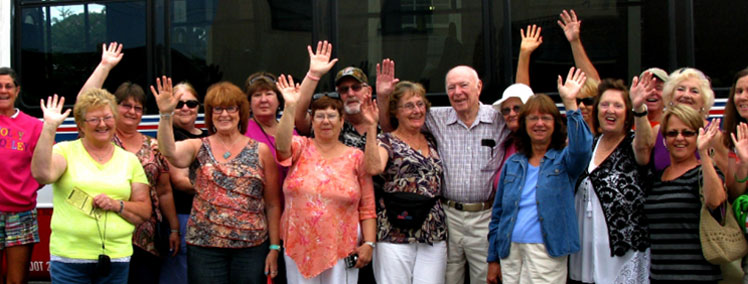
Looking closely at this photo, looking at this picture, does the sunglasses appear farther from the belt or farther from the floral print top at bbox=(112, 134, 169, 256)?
the floral print top at bbox=(112, 134, 169, 256)

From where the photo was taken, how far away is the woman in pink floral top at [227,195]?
13.4ft

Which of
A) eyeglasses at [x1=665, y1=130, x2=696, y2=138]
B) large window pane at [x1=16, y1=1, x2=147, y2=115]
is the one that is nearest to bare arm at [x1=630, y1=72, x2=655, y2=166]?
eyeglasses at [x1=665, y1=130, x2=696, y2=138]

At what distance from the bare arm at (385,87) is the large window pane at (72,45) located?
7.81ft

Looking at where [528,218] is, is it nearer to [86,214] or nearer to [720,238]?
[720,238]

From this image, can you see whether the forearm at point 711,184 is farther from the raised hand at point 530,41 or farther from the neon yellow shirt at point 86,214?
the neon yellow shirt at point 86,214

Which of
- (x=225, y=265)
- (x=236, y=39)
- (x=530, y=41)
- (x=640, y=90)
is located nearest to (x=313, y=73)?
(x=225, y=265)

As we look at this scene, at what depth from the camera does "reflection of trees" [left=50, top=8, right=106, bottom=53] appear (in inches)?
229

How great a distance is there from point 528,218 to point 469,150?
0.74 meters

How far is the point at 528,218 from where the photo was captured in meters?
4.02

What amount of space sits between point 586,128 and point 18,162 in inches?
155

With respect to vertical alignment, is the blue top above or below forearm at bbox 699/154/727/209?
below

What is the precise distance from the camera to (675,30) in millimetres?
5328

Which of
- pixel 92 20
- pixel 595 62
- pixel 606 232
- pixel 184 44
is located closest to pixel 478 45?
pixel 595 62

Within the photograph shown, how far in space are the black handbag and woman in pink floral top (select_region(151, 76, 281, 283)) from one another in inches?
31.4
